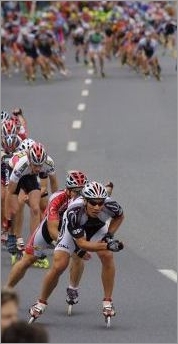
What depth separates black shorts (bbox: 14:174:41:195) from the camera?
14617mm

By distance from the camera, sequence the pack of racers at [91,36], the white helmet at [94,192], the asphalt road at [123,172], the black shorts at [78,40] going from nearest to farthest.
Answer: the white helmet at [94,192], the asphalt road at [123,172], the pack of racers at [91,36], the black shorts at [78,40]

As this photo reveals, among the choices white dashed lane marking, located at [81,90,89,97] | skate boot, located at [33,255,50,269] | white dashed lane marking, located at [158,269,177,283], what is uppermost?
skate boot, located at [33,255,50,269]

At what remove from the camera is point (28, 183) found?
14.7m

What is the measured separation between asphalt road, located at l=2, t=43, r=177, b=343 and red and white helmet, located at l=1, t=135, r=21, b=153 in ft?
4.25

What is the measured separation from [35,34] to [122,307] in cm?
3156

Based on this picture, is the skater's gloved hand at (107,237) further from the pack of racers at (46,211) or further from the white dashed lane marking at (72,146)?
the white dashed lane marking at (72,146)

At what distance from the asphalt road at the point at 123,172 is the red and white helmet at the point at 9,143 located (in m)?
1.30

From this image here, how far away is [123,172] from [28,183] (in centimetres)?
772

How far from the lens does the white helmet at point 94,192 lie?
11.4m

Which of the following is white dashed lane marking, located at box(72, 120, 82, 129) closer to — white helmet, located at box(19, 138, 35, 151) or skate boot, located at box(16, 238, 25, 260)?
white helmet, located at box(19, 138, 35, 151)

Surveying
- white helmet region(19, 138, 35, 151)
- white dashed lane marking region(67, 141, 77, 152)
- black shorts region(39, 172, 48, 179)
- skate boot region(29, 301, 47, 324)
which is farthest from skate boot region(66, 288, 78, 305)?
white dashed lane marking region(67, 141, 77, 152)

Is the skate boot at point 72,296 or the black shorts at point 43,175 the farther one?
the black shorts at point 43,175

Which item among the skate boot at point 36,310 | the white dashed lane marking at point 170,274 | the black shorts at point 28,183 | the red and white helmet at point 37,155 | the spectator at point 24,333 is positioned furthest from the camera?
the black shorts at point 28,183

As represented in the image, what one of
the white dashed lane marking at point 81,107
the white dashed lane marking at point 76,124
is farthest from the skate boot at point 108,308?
the white dashed lane marking at point 81,107
